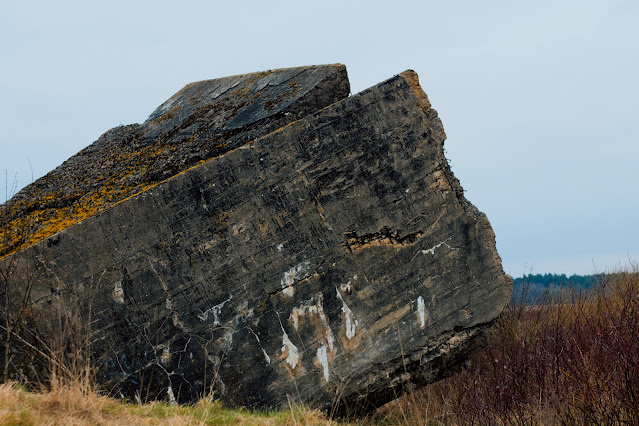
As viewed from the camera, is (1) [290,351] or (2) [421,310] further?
(2) [421,310]

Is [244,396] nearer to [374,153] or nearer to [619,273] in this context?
[374,153]

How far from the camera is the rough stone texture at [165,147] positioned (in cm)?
452

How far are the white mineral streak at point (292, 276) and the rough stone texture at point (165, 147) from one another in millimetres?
1106

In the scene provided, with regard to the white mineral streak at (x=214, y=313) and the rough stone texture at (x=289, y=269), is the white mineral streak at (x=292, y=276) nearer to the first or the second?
the rough stone texture at (x=289, y=269)

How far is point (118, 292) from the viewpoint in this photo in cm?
414

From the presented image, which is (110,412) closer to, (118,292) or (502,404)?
(118,292)

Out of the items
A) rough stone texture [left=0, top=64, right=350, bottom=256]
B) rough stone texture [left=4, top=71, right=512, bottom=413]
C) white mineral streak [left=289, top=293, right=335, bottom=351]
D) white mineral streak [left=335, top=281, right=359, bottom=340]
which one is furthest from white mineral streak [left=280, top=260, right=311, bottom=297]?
rough stone texture [left=0, top=64, right=350, bottom=256]

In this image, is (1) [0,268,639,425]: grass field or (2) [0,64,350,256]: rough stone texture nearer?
(1) [0,268,639,425]: grass field

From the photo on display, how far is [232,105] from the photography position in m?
5.27

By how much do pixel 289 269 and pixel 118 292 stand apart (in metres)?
1.19

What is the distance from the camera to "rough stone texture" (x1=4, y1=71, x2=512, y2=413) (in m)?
4.14

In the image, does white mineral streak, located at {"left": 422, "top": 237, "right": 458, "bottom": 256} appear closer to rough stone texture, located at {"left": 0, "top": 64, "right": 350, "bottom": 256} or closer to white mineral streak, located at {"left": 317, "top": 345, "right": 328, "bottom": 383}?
white mineral streak, located at {"left": 317, "top": 345, "right": 328, "bottom": 383}

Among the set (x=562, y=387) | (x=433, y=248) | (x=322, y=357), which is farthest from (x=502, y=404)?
(x=322, y=357)

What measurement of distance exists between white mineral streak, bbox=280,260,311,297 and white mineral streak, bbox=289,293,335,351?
4.9 inches
